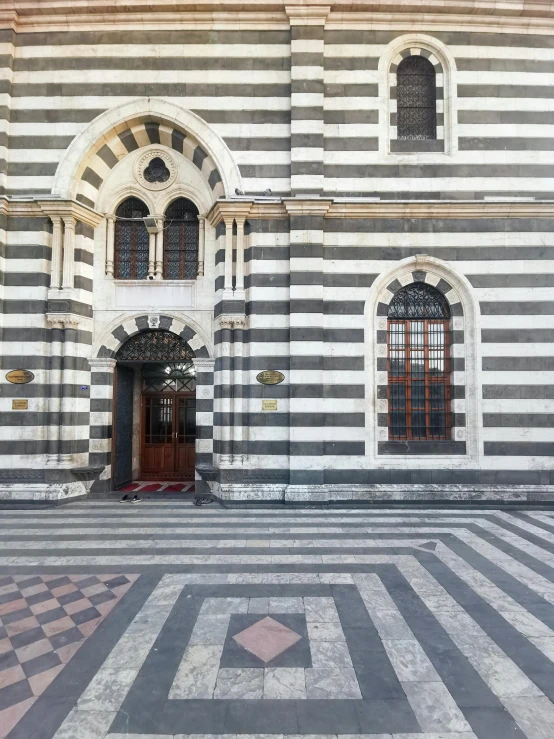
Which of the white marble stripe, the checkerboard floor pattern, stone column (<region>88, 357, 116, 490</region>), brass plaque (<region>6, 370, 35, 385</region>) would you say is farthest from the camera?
stone column (<region>88, 357, 116, 490</region>)

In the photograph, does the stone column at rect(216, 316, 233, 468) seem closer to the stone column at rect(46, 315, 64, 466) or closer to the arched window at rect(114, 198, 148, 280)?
the arched window at rect(114, 198, 148, 280)

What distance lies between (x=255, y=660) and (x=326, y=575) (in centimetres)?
203

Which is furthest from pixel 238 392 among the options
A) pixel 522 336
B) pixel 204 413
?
pixel 522 336

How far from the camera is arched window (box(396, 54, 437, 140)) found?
400 inches

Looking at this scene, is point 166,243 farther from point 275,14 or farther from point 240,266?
point 275,14

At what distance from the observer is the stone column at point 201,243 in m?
10.4

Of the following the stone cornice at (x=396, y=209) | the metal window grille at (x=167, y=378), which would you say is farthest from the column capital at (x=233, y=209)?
the metal window grille at (x=167, y=378)

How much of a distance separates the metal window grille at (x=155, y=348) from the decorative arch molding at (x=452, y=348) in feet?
15.7

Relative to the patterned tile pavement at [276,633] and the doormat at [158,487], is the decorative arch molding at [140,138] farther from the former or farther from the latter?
the patterned tile pavement at [276,633]

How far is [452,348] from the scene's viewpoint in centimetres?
979

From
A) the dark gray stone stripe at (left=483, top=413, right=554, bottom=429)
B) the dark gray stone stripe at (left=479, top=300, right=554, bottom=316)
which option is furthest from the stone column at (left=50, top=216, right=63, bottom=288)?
the dark gray stone stripe at (left=483, top=413, right=554, bottom=429)

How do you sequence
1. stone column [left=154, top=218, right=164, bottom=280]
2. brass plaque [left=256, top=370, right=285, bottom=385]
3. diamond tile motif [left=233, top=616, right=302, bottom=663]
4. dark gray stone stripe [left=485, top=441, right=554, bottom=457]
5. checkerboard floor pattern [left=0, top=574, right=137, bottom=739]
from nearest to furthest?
checkerboard floor pattern [left=0, top=574, right=137, bottom=739], diamond tile motif [left=233, top=616, right=302, bottom=663], dark gray stone stripe [left=485, top=441, right=554, bottom=457], brass plaque [left=256, top=370, right=285, bottom=385], stone column [left=154, top=218, right=164, bottom=280]

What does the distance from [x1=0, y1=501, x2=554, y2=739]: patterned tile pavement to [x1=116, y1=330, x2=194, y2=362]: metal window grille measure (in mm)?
4400

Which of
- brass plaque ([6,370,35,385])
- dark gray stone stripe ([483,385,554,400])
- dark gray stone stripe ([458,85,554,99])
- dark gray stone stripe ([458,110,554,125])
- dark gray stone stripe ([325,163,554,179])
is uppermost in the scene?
dark gray stone stripe ([458,85,554,99])
